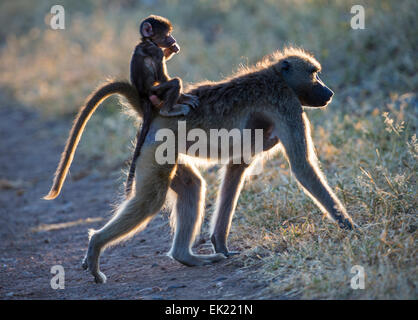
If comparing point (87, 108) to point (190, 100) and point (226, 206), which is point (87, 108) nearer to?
point (190, 100)

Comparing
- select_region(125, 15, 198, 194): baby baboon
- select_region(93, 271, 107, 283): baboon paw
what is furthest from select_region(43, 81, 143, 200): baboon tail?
select_region(93, 271, 107, 283): baboon paw

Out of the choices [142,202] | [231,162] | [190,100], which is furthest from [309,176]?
[142,202]

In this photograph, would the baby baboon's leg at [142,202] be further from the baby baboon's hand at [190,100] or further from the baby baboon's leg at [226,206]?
the baby baboon's leg at [226,206]

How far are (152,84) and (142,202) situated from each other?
32.1 inches

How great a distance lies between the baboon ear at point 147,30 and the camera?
3.80 meters

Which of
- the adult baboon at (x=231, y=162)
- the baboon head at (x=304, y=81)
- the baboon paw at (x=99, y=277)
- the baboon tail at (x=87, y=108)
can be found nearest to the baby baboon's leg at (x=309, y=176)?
the adult baboon at (x=231, y=162)

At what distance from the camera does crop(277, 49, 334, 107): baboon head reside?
3.93 m

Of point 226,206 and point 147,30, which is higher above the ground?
point 147,30

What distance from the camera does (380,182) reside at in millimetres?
4297

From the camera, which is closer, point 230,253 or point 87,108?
point 87,108

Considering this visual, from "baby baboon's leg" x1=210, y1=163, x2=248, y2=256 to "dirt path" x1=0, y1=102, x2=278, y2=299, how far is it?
0.65 feet

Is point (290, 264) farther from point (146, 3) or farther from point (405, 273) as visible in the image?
point (146, 3)

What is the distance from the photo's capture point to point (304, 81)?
12.9ft

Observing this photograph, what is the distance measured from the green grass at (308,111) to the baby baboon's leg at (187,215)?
40 centimetres
